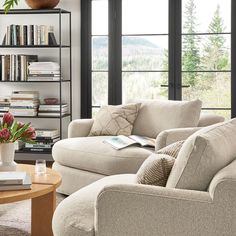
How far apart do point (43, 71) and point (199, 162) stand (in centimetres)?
400

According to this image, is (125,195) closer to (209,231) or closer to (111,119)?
(209,231)

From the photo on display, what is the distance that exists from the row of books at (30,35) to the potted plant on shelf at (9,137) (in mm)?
2627

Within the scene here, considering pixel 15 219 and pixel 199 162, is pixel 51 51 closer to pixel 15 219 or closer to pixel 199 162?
pixel 15 219

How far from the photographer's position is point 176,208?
7.99ft

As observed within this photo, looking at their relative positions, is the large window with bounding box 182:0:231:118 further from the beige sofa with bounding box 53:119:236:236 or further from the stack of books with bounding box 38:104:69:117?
the beige sofa with bounding box 53:119:236:236

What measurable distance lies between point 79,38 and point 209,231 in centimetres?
441

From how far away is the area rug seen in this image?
3859 mm

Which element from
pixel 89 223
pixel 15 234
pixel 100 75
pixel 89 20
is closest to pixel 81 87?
pixel 100 75

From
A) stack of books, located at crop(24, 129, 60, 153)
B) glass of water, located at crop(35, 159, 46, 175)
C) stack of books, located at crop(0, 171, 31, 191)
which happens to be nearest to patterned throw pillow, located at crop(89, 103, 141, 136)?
stack of books, located at crop(24, 129, 60, 153)

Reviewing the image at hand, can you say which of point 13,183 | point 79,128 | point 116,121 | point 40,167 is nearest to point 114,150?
point 116,121

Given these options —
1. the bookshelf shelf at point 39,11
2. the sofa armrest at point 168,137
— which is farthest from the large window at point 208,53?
the sofa armrest at point 168,137

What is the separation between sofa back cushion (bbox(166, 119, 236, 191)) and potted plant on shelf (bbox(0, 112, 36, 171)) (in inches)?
55.5

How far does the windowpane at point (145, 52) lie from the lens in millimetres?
6270

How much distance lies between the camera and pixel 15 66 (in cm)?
635
